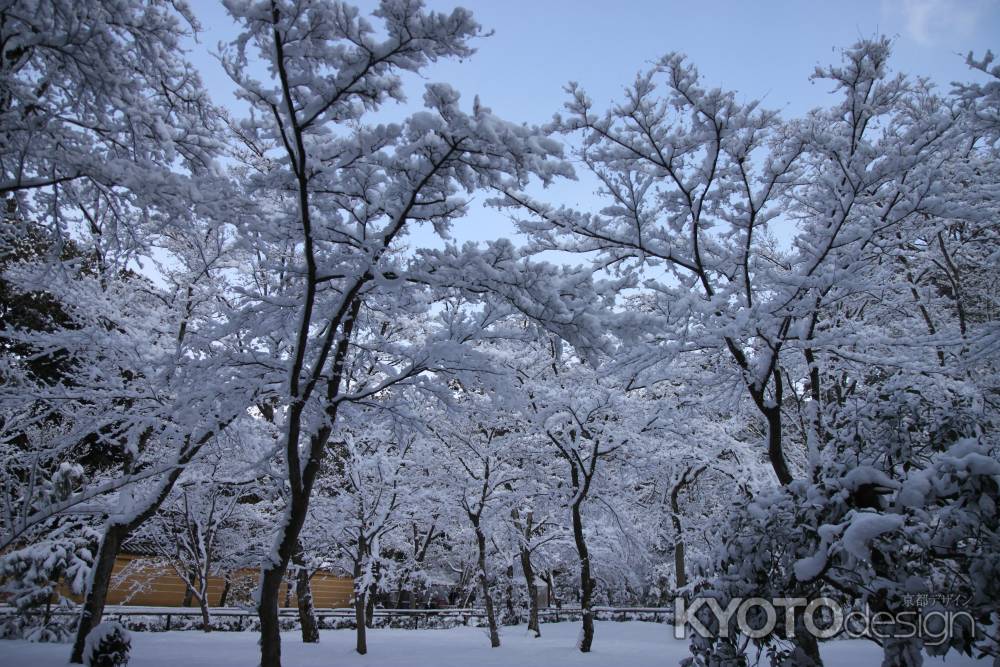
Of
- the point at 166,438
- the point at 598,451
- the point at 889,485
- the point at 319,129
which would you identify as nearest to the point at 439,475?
the point at 598,451

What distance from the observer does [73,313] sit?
10797 mm

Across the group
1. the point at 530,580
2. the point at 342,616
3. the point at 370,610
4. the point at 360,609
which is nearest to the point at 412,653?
the point at 360,609

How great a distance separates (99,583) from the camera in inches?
354

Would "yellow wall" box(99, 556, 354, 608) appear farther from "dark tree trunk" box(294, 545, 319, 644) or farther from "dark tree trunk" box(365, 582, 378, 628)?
"dark tree trunk" box(294, 545, 319, 644)

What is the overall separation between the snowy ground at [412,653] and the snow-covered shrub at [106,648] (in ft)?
3.32

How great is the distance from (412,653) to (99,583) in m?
6.15

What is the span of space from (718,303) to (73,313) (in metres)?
11.6

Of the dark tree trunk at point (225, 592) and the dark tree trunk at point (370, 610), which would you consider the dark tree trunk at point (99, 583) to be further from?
the dark tree trunk at point (225, 592)

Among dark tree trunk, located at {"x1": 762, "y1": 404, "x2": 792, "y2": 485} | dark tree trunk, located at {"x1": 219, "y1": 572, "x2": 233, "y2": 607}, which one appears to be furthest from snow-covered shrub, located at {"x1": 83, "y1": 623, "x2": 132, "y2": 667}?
dark tree trunk, located at {"x1": 219, "y1": 572, "x2": 233, "y2": 607}

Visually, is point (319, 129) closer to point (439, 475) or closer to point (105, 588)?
point (105, 588)

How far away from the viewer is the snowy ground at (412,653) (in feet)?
30.5

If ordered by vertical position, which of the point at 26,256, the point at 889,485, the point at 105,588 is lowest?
the point at 105,588

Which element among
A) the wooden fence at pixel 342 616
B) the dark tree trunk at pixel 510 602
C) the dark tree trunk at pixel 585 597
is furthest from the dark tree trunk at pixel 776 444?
the dark tree trunk at pixel 510 602

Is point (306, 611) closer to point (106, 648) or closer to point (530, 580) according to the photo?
point (530, 580)
